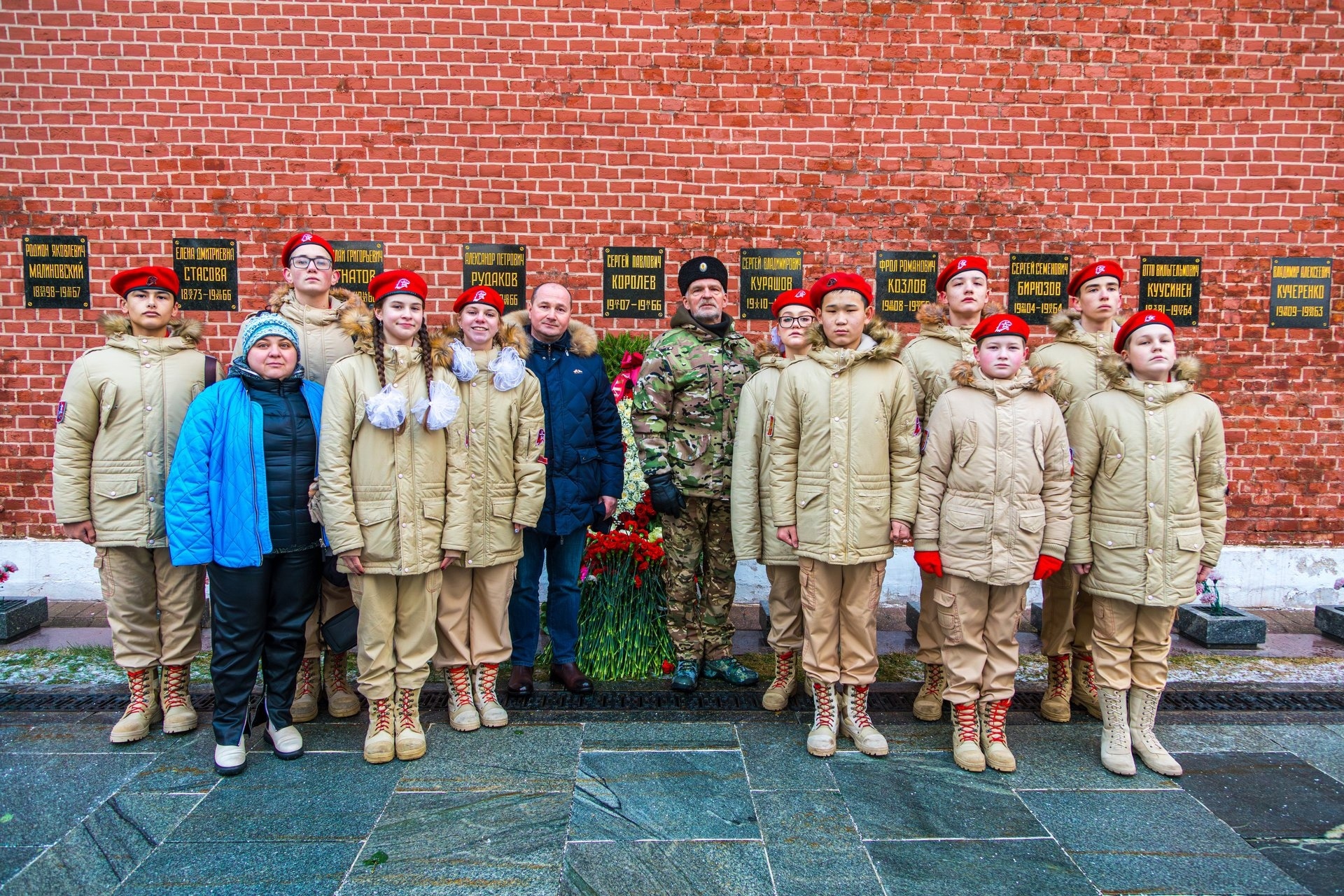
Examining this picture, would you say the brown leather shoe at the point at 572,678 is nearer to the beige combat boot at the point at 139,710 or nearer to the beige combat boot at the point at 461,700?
the beige combat boot at the point at 461,700

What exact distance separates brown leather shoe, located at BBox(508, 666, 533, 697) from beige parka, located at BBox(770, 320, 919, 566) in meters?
1.68

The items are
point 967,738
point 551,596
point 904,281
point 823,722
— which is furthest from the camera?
point 904,281

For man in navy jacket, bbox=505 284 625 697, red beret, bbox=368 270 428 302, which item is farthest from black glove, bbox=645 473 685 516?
red beret, bbox=368 270 428 302

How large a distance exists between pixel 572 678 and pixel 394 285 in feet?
7.50

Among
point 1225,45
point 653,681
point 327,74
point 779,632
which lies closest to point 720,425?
point 779,632

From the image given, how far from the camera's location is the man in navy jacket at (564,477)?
170 inches

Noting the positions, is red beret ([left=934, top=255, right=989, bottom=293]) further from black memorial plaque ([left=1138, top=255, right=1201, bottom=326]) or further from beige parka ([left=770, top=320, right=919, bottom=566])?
black memorial plaque ([left=1138, top=255, right=1201, bottom=326])

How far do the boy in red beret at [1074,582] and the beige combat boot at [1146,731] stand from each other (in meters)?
0.40

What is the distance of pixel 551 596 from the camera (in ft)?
14.8

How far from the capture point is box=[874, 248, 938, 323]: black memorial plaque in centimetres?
597

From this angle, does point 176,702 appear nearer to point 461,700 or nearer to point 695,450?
point 461,700

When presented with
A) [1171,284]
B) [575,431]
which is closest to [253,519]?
[575,431]

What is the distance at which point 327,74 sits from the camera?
5719mm

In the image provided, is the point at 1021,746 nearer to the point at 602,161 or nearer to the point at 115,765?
the point at 115,765
